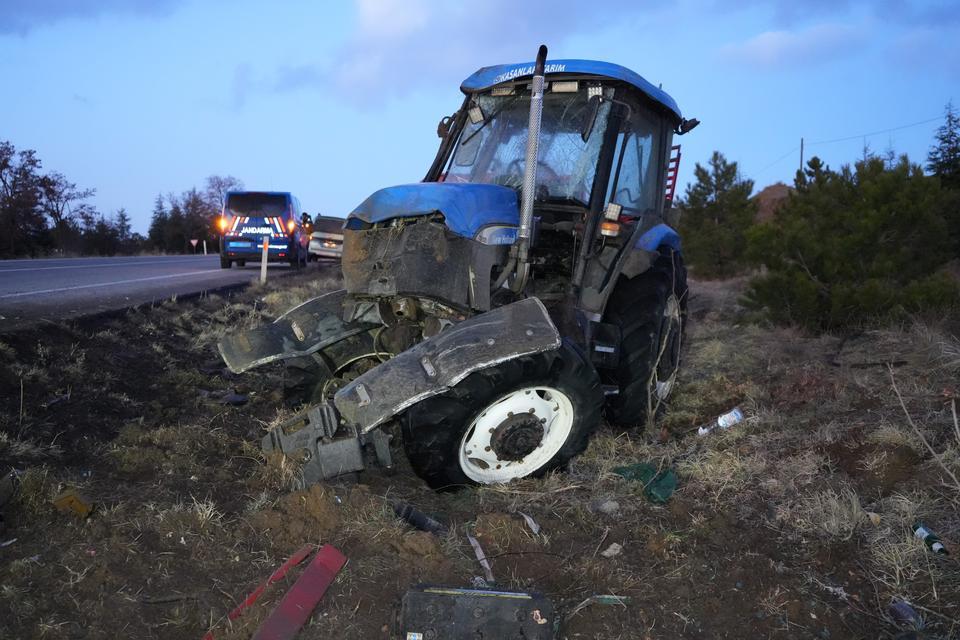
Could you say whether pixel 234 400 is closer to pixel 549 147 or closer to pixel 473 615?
pixel 549 147

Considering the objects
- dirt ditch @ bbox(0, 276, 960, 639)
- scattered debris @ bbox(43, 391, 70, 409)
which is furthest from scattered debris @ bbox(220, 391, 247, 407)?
scattered debris @ bbox(43, 391, 70, 409)

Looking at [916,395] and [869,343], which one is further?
[869,343]

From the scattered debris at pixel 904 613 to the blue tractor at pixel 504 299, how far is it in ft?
5.70

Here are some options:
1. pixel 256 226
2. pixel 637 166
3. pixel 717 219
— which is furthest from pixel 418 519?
pixel 717 219

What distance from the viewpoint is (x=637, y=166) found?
5.65 m

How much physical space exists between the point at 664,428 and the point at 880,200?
684 cm

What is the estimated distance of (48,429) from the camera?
487 centimetres

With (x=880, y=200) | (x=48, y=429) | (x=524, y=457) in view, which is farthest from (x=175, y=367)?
(x=880, y=200)

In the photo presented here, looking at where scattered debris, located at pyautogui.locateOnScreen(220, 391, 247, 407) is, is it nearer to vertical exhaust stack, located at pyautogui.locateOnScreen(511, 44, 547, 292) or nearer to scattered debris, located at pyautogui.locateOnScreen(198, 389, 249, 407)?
scattered debris, located at pyautogui.locateOnScreen(198, 389, 249, 407)

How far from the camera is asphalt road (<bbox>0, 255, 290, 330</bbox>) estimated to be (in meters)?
8.32

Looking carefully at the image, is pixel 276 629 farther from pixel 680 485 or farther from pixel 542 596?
pixel 680 485

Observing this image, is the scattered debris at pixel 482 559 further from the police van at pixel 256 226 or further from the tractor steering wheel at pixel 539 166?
the police van at pixel 256 226

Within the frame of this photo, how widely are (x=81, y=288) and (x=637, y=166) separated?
31.1 feet

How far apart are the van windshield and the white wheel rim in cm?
1622
